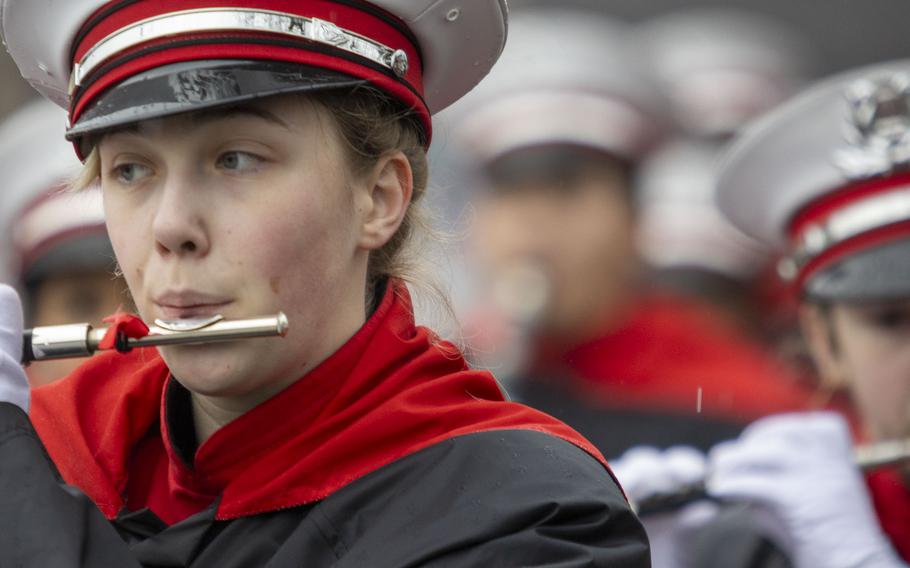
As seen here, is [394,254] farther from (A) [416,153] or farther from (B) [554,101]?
(B) [554,101]

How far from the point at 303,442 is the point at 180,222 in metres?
0.41

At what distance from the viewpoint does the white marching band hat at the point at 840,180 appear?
4707mm

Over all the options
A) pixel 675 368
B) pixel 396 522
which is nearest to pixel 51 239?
pixel 675 368

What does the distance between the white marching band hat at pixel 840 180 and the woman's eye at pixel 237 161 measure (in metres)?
2.51

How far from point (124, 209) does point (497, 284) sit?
3.56m

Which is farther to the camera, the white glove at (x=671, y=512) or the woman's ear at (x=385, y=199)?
the white glove at (x=671, y=512)

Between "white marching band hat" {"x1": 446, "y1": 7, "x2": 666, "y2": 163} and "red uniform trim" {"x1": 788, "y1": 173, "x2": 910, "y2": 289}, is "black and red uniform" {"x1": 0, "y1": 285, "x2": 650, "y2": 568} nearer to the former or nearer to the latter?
"red uniform trim" {"x1": 788, "y1": 173, "x2": 910, "y2": 289}

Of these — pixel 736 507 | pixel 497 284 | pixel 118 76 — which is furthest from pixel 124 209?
pixel 497 284

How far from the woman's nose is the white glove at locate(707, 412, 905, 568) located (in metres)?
2.38

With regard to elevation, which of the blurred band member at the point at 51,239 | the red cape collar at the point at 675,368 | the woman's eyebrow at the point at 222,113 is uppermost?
the woman's eyebrow at the point at 222,113

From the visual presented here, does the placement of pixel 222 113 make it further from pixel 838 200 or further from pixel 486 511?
pixel 838 200

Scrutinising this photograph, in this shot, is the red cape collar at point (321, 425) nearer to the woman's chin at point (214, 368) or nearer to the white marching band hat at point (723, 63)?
the woman's chin at point (214, 368)

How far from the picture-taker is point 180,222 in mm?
2562

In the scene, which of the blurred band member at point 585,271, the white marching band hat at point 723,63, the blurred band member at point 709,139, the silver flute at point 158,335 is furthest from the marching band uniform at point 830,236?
the white marching band hat at point 723,63
